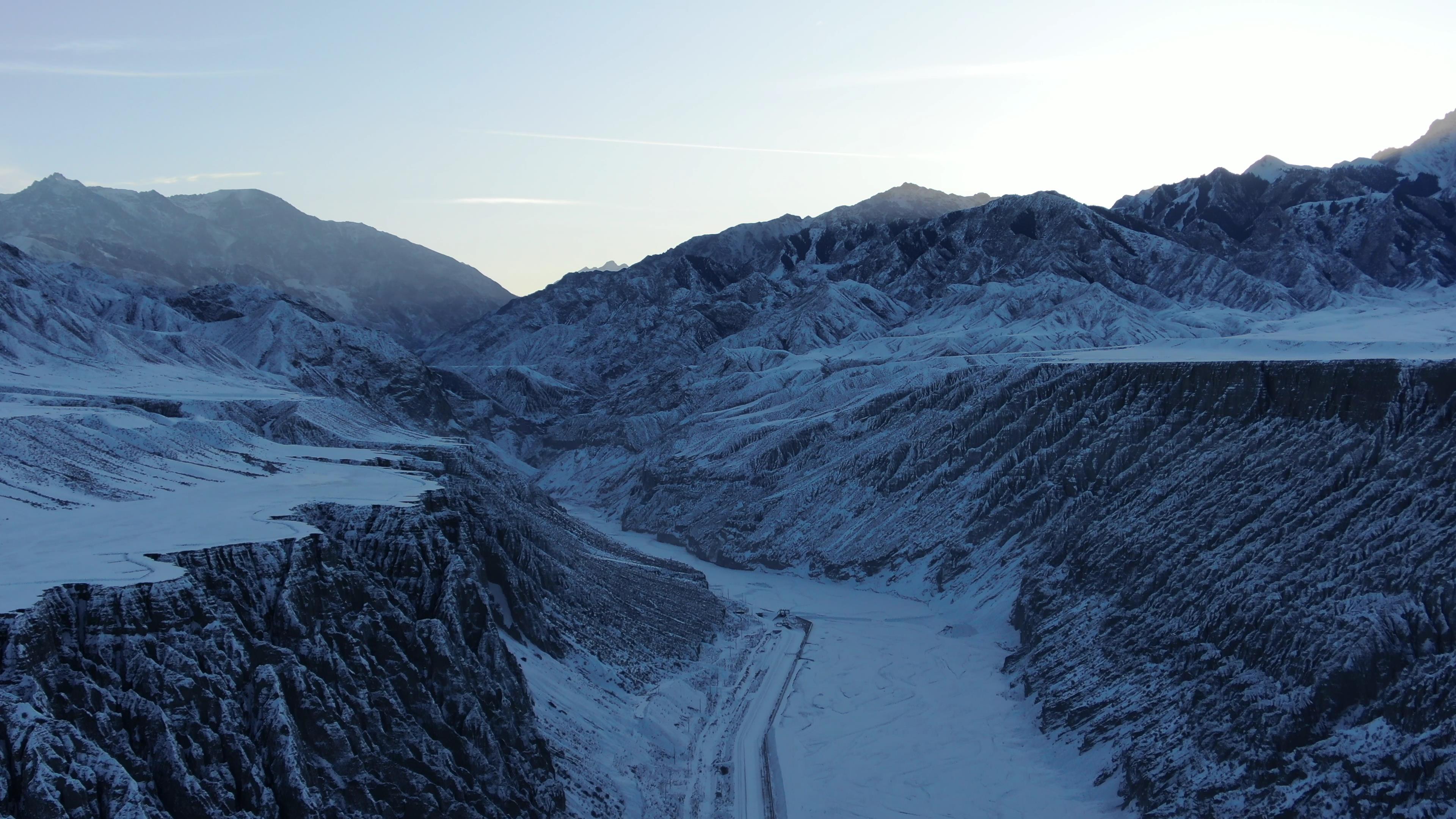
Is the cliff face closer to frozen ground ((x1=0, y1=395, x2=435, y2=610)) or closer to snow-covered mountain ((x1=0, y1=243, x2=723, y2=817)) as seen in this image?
snow-covered mountain ((x1=0, y1=243, x2=723, y2=817))

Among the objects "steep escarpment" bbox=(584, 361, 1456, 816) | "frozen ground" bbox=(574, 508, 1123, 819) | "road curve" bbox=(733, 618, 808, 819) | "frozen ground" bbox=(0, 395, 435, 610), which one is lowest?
"frozen ground" bbox=(574, 508, 1123, 819)

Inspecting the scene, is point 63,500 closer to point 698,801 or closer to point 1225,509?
point 698,801

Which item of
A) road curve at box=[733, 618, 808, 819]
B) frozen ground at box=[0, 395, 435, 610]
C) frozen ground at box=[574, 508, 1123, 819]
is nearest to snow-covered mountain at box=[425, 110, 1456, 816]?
frozen ground at box=[574, 508, 1123, 819]

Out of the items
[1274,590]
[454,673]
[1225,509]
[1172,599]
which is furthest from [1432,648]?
[454,673]

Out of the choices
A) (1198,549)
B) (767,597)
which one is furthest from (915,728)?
(767,597)

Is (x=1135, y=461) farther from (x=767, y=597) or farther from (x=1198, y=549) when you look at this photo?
(x=767, y=597)

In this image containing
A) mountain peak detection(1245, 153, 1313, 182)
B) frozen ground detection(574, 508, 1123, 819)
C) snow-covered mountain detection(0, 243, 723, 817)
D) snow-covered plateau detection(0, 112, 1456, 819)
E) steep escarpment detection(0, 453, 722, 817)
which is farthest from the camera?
mountain peak detection(1245, 153, 1313, 182)

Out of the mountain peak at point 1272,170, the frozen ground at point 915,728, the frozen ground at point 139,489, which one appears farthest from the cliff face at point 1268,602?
the mountain peak at point 1272,170
